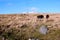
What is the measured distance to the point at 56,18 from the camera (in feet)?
90.3

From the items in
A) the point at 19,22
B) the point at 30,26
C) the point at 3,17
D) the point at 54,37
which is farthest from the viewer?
the point at 3,17

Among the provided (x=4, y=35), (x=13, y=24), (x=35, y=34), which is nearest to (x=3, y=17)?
(x=13, y=24)

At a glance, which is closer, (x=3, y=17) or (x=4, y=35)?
(x=4, y=35)

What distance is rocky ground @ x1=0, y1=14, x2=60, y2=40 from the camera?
23.9 m

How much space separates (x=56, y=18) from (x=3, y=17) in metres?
9.15

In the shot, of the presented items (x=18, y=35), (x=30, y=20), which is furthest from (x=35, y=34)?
(x=30, y=20)

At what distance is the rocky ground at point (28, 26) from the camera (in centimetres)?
2392

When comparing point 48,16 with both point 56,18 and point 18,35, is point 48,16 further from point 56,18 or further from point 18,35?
point 18,35

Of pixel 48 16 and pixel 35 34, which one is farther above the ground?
pixel 48 16

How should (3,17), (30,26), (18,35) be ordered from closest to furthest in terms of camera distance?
(18,35) < (30,26) < (3,17)

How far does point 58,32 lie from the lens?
23.7 metres

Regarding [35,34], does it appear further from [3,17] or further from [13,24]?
[3,17]

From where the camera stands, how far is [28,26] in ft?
86.5

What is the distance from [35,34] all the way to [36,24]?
102 inches
